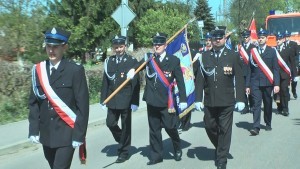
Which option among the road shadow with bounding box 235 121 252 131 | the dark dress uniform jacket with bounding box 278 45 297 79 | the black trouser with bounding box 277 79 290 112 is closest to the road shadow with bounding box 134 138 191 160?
the road shadow with bounding box 235 121 252 131

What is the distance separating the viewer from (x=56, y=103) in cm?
469

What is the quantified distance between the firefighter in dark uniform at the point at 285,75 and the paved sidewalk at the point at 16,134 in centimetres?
464

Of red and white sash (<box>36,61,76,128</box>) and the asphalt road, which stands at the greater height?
red and white sash (<box>36,61,76,128</box>)

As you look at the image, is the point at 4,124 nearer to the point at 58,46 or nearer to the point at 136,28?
the point at 58,46

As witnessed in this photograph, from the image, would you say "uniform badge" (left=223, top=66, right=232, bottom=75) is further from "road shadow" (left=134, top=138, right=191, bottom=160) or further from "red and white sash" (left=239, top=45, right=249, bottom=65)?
"red and white sash" (left=239, top=45, right=249, bottom=65)

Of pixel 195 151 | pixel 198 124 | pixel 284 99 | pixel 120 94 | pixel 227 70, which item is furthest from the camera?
pixel 284 99

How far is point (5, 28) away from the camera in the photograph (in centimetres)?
1576

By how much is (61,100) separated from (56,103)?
0.06 m

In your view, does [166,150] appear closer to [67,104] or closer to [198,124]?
[198,124]

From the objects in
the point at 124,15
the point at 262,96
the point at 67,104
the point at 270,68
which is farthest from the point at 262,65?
the point at 124,15

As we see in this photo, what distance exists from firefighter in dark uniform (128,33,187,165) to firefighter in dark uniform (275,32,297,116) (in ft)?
18.9

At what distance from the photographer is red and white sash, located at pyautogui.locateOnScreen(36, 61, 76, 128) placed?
4691mm

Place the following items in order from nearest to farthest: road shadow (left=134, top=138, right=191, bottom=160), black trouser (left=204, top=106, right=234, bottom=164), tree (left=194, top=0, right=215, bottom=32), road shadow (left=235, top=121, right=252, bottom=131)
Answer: black trouser (left=204, top=106, right=234, bottom=164) < road shadow (left=134, top=138, right=191, bottom=160) < road shadow (left=235, top=121, right=252, bottom=131) < tree (left=194, top=0, right=215, bottom=32)

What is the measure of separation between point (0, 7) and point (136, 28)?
18.8m
